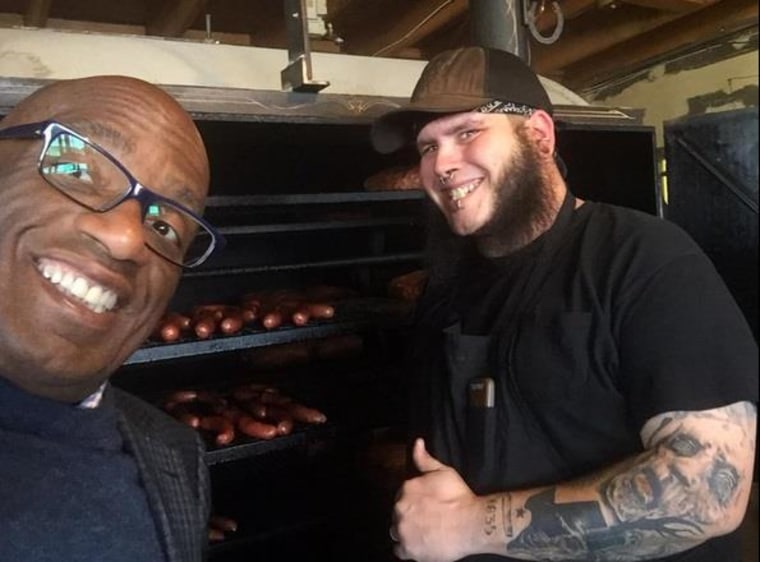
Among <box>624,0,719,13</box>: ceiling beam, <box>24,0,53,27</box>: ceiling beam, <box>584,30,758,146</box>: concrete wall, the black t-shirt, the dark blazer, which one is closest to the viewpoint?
<box>584,30,758,146</box>: concrete wall

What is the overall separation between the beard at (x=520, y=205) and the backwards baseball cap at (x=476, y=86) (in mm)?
64

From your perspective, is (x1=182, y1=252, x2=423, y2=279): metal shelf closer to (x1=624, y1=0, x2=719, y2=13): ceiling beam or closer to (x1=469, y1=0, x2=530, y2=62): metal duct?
(x1=469, y1=0, x2=530, y2=62): metal duct

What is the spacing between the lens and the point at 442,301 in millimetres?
1260

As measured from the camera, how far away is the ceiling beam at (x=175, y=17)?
2211 millimetres

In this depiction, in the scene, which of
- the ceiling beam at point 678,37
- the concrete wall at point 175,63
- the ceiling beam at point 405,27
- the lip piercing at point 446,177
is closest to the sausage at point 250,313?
the concrete wall at point 175,63

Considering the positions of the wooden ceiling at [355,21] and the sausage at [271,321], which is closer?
the wooden ceiling at [355,21]

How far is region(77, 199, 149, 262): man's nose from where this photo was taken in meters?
0.97

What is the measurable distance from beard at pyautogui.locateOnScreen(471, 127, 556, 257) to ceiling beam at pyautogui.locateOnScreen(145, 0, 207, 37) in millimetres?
1435

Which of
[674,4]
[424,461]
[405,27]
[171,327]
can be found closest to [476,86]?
[674,4]

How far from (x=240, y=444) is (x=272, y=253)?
77 centimetres

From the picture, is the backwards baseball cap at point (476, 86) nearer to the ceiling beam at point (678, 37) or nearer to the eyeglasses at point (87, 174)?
the ceiling beam at point (678, 37)

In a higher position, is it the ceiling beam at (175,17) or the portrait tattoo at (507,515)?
the ceiling beam at (175,17)

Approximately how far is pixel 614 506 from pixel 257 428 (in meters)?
0.96

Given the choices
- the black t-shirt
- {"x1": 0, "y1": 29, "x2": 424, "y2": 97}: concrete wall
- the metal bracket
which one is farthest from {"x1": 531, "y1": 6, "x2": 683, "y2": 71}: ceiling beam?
the metal bracket
